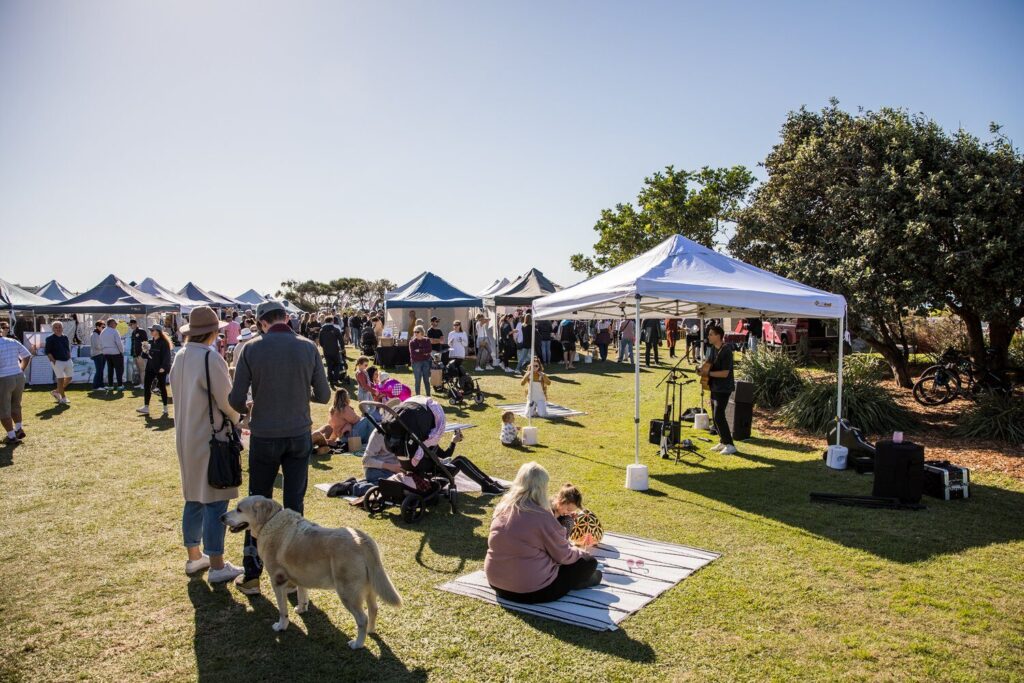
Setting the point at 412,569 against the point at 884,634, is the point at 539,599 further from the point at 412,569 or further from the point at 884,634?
the point at 884,634

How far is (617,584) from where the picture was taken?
4.82 m

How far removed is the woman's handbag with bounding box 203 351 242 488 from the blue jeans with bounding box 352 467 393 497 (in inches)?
107

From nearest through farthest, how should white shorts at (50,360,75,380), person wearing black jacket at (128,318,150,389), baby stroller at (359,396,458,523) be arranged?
baby stroller at (359,396,458,523) → white shorts at (50,360,75,380) → person wearing black jacket at (128,318,150,389)

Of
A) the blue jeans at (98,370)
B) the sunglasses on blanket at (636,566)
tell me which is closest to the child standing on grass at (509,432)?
the sunglasses on blanket at (636,566)

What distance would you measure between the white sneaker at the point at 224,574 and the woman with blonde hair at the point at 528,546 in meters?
1.92

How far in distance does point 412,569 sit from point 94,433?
333 inches

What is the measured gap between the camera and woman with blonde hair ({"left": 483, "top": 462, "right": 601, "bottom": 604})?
434 centimetres

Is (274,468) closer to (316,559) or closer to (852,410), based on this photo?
(316,559)

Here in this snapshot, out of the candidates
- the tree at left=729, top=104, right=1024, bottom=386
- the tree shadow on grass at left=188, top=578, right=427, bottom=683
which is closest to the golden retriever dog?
the tree shadow on grass at left=188, top=578, right=427, bottom=683

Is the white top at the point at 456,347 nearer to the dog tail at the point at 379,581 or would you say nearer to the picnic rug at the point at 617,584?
the picnic rug at the point at 617,584

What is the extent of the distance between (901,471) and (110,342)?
17.0m

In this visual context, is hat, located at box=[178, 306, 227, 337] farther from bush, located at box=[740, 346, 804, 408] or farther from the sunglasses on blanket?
bush, located at box=[740, 346, 804, 408]

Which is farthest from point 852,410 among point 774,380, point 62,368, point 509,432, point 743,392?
point 62,368

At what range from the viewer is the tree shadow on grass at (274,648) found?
11.9 ft
